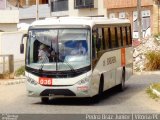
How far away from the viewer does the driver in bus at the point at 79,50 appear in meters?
19.1

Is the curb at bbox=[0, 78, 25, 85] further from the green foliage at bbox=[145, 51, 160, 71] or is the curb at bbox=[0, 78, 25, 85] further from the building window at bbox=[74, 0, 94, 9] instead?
the building window at bbox=[74, 0, 94, 9]

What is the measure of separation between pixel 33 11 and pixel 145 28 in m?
20.4

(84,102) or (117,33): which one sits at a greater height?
(117,33)

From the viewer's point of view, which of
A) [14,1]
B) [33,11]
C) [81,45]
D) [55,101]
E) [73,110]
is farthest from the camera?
[14,1]

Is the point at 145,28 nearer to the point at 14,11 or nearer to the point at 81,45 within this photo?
the point at 14,11

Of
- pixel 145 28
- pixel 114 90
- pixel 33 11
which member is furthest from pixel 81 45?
pixel 33 11

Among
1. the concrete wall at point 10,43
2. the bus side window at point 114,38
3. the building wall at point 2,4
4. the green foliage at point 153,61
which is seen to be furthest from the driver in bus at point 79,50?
the building wall at point 2,4

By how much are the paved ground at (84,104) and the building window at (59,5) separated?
4425 centimetres

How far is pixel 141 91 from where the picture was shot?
2348cm

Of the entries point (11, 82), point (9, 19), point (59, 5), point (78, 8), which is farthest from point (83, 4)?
point (11, 82)

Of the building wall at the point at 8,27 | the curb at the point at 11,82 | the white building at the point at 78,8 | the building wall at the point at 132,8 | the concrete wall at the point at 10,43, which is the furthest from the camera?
the white building at the point at 78,8

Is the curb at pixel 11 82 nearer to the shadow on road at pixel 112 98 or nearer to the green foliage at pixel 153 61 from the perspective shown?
the shadow on road at pixel 112 98

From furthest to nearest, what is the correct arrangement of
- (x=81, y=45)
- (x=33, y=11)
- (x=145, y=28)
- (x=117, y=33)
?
(x=33, y=11) → (x=145, y=28) → (x=117, y=33) → (x=81, y=45)

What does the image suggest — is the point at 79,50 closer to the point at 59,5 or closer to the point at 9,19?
the point at 9,19
